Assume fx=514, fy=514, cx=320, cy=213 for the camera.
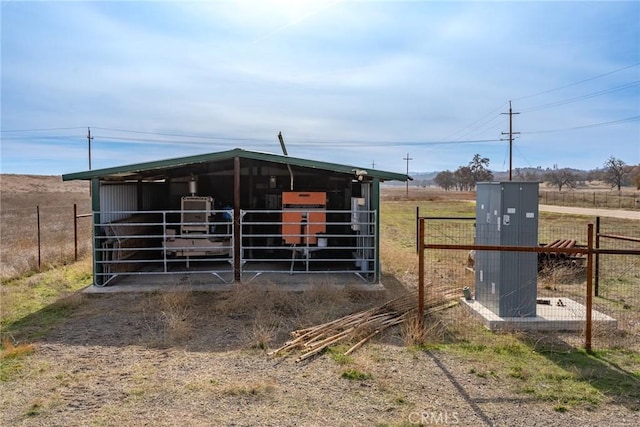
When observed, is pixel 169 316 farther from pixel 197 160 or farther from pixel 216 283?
pixel 197 160

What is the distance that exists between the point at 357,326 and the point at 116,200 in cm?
676

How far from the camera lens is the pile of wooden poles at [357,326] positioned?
6250 mm

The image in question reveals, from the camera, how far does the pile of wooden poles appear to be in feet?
20.5

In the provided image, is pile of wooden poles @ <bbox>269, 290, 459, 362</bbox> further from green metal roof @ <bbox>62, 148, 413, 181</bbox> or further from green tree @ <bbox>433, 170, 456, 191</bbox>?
green tree @ <bbox>433, 170, 456, 191</bbox>

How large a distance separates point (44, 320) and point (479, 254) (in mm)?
6710

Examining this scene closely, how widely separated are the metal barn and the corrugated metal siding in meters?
0.02

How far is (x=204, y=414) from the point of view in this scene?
446cm

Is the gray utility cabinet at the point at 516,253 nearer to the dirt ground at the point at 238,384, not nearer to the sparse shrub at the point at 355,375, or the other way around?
the dirt ground at the point at 238,384

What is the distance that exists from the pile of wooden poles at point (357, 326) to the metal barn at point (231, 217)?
191cm

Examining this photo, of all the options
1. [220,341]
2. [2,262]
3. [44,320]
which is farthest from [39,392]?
[2,262]

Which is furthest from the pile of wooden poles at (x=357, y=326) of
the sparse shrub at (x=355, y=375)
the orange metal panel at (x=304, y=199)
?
the orange metal panel at (x=304, y=199)

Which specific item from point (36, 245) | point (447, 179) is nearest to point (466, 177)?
point (447, 179)

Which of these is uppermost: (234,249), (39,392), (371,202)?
(371,202)

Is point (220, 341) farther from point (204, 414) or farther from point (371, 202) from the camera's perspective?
point (371, 202)
